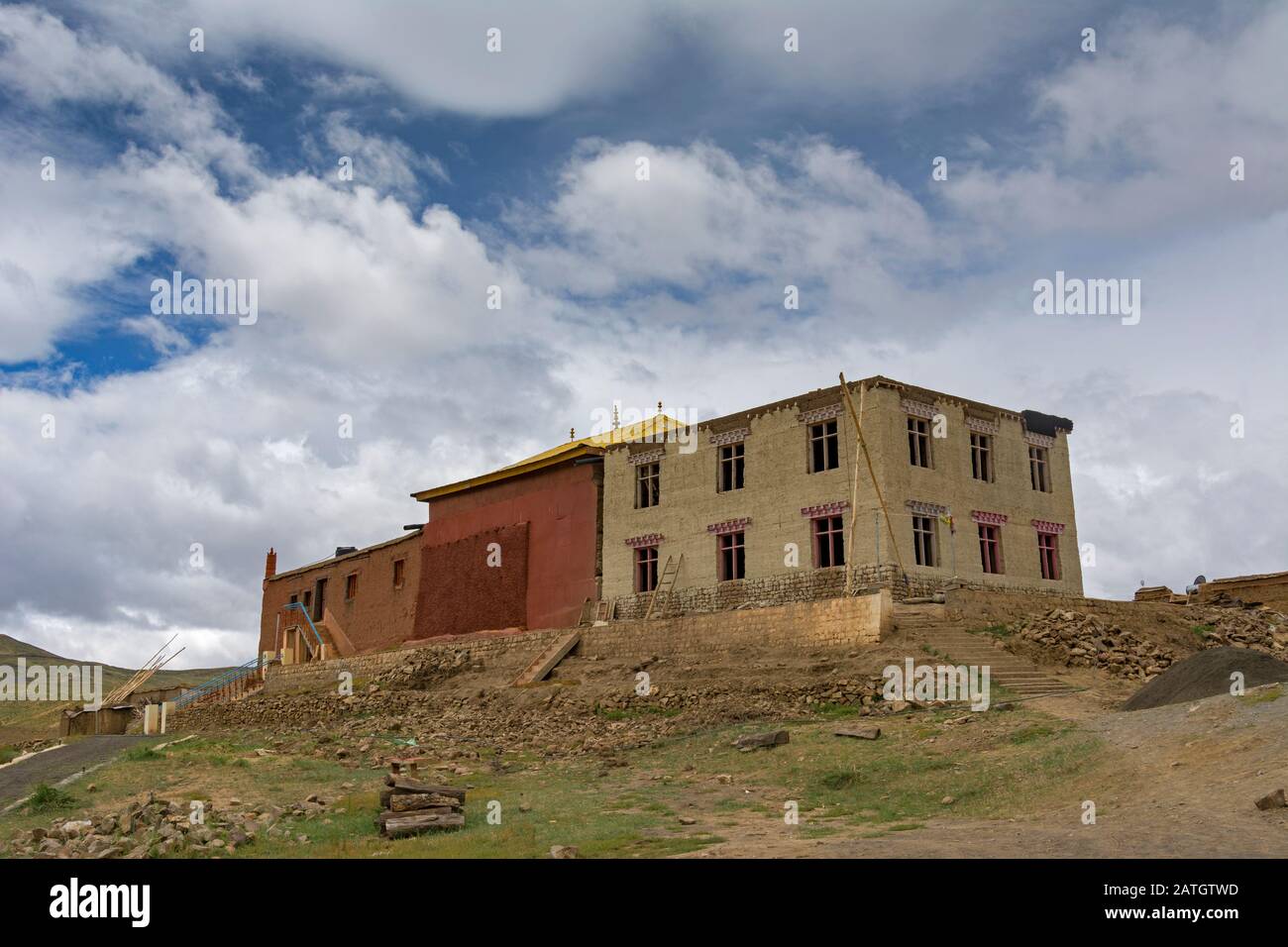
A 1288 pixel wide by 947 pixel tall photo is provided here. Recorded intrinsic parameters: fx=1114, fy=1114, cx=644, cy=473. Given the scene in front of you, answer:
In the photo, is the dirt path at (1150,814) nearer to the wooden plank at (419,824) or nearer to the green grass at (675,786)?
the green grass at (675,786)

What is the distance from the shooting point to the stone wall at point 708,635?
24531 mm

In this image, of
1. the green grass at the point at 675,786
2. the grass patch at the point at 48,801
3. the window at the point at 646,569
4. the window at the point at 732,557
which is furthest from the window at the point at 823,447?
the grass patch at the point at 48,801

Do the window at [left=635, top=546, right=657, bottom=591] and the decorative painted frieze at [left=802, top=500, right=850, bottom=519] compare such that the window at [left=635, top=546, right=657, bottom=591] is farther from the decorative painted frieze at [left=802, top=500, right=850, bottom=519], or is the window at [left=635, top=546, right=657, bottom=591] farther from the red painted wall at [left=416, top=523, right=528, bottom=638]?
the decorative painted frieze at [left=802, top=500, right=850, bottom=519]

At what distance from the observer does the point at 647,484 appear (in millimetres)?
33781

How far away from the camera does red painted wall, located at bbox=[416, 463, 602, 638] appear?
34938 mm

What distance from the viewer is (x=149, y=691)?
142ft

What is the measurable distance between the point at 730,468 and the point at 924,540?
597 cm

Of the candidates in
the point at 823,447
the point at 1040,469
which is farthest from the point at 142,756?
the point at 1040,469

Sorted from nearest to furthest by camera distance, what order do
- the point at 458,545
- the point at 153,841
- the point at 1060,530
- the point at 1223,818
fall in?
the point at 1223,818 → the point at 153,841 → the point at 1060,530 → the point at 458,545

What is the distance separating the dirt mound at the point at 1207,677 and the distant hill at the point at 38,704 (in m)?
30.7
